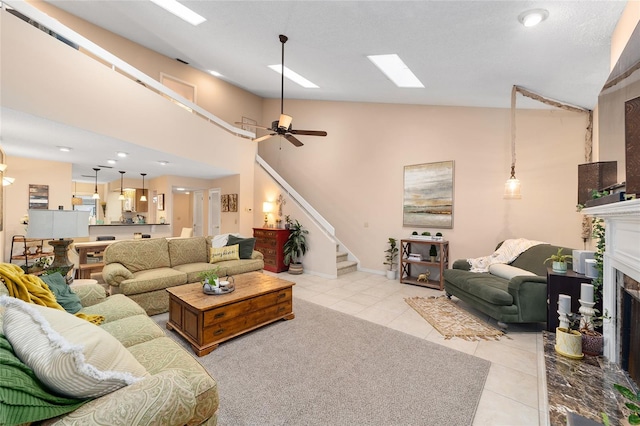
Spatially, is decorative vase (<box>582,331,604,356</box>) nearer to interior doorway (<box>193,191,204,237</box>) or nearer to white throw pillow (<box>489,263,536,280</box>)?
white throw pillow (<box>489,263,536,280</box>)

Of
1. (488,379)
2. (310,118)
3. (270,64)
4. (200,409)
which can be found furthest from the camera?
(310,118)

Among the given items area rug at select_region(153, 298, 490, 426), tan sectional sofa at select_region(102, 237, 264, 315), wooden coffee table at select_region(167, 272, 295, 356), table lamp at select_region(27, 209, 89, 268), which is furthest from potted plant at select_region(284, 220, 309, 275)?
table lamp at select_region(27, 209, 89, 268)

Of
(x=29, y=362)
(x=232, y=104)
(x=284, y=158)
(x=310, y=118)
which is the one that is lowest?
(x=29, y=362)

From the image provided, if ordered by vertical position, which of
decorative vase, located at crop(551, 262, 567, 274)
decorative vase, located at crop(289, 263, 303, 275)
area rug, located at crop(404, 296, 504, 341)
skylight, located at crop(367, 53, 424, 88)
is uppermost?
skylight, located at crop(367, 53, 424, 88)

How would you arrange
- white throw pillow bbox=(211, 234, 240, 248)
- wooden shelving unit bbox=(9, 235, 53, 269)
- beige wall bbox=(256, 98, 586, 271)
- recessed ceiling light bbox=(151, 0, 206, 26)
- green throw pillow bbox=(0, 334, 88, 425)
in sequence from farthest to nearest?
wooden shelving unit bbox=(9, 235, 53, 269) < white throw pillow bbox=(211, 234, 240, 248) < beige wall bbox=(256, 98, 586, 271) < recessed ceiling light bbox=(151, 0, 206, 26) < green throw pillow bbox=(0, 334, 88, 425)

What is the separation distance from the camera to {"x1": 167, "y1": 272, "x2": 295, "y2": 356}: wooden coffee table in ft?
8.71

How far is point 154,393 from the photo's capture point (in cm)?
112

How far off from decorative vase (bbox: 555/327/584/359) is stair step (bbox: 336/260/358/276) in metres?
4.00

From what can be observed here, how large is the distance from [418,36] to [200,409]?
145 inches

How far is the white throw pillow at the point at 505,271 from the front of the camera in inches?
138

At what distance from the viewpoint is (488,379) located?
7.47ft

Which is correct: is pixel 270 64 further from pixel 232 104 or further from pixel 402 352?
pixel 402 352

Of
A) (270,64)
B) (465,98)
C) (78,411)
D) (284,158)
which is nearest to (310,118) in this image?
(284,158)

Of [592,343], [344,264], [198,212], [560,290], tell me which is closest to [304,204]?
[344,264]
